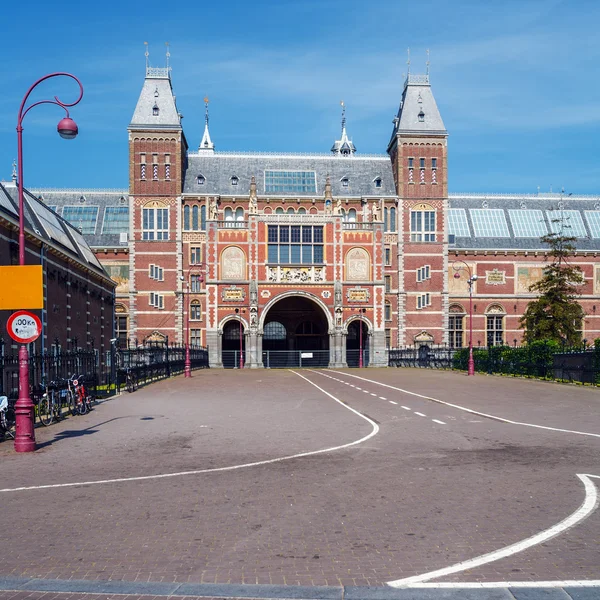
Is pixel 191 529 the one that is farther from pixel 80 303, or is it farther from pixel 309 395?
pixel 80 303

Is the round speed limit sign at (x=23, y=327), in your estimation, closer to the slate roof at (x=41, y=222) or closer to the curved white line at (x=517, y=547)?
the curved white line at (x=517, y=547)

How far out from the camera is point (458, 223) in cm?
7156

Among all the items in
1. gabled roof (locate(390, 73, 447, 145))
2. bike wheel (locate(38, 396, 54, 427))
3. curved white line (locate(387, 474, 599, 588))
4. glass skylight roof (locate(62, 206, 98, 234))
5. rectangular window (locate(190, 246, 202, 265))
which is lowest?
bike wheel (locate(38, 396, 54, 427))

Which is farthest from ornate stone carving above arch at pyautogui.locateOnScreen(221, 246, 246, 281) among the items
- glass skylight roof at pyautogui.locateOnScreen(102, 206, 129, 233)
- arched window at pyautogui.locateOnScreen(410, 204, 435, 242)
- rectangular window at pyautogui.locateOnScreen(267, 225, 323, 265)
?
arched window at pyautogui.locateOnScreen(410, 204, 435, 242)

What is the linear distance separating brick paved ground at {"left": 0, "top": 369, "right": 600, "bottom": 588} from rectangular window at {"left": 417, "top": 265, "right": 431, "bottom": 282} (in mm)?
49292

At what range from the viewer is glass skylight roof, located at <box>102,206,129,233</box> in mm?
68312

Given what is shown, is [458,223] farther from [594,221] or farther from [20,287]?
[20,287]

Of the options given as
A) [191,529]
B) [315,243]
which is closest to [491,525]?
[191,529]

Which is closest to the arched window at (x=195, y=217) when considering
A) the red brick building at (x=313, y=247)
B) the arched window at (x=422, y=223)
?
the red brick building at (x=313, y=247)

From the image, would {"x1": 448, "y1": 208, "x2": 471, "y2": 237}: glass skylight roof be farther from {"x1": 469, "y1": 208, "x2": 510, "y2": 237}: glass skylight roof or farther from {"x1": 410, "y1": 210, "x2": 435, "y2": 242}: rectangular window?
{"x1": 410, "y1": 210, "x2": 435, "y2": 242}: rectangular window

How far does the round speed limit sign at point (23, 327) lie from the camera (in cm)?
1262

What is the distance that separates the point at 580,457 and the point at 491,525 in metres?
4.40

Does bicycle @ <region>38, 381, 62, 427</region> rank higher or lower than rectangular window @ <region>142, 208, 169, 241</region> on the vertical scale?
lower

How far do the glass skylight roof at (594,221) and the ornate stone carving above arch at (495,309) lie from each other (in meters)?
13.9
